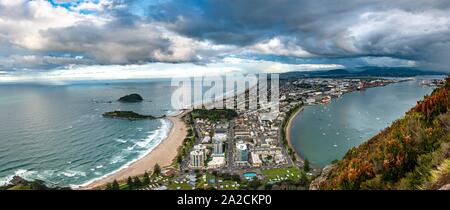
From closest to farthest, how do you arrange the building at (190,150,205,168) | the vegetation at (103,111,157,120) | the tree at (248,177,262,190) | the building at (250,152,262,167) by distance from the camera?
the tree at (248,177,262,190), the building at (250,152,262,167), the building at (190,150,205,168), the vegetation at (103,111,157,120)

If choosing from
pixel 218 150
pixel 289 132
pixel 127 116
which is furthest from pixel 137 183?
pixel 127 116

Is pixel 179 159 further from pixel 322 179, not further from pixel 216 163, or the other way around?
pixel 322 179

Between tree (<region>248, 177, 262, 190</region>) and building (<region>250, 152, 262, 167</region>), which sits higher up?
building (<region>250, 152, 262, 167</region>)

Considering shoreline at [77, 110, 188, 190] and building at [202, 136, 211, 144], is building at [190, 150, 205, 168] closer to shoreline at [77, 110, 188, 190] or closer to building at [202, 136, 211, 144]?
shoreline at [77, 110, 188, 190]

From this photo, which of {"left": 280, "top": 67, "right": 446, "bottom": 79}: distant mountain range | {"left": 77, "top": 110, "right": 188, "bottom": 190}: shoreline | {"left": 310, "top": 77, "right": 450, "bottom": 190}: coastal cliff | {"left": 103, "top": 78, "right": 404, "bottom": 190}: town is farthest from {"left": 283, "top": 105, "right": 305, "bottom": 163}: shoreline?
{"left": 280, "top": 67, "right": 446, "bottom": 79}: distant mountain range
